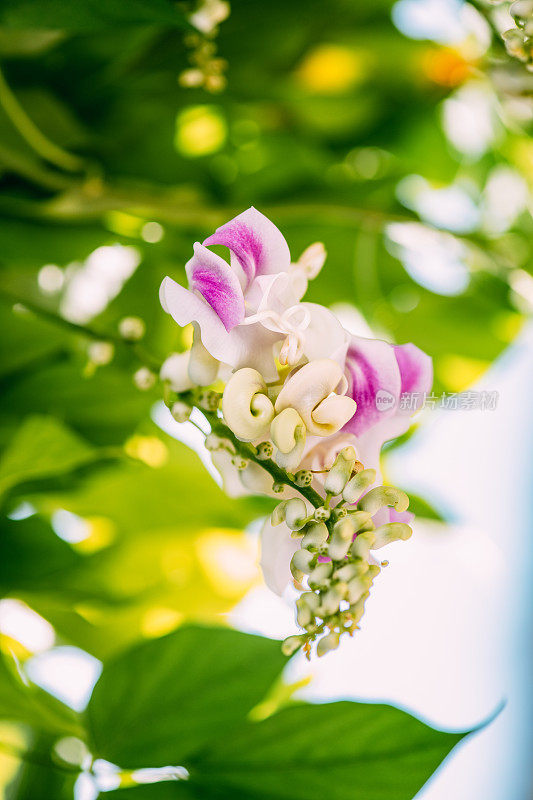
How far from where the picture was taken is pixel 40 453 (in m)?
0.17

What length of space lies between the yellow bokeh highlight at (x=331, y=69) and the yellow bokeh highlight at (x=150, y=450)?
15 centimetres

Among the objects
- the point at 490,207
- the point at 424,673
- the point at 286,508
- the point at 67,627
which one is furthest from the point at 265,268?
the point at 424,673

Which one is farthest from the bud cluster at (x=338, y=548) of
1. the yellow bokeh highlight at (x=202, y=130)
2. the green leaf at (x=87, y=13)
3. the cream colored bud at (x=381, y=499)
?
the yellow bokeh highlight at (x=202, y=130)

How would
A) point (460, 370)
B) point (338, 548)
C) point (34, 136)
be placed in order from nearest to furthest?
point (338, 548), point (34, 136), point (460, 370)

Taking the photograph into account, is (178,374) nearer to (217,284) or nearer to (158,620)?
(217,284)

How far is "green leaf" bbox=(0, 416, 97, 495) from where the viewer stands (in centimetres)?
17

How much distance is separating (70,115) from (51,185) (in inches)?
1.3

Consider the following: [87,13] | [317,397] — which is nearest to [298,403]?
[317,397]

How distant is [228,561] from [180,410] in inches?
6.4

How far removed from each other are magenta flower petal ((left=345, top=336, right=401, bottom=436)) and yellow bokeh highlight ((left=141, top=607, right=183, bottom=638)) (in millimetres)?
149

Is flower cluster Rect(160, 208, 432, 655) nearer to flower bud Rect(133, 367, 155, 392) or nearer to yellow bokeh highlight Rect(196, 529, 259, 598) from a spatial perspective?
flower bud Rect(133, 367, 155, 392)

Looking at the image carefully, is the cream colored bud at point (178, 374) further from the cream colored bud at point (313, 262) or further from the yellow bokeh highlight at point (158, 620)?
the yellow bokeh highlight at point (158, 620)

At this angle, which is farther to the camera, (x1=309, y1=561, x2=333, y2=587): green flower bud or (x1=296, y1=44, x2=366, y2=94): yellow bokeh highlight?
(x1=296, y1=44, x2=366, y2=94): yellow bokeh highlight

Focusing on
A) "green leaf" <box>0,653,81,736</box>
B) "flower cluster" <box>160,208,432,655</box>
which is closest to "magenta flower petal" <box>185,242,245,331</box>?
"flower cluster" <box>160,208,432,655</box>
